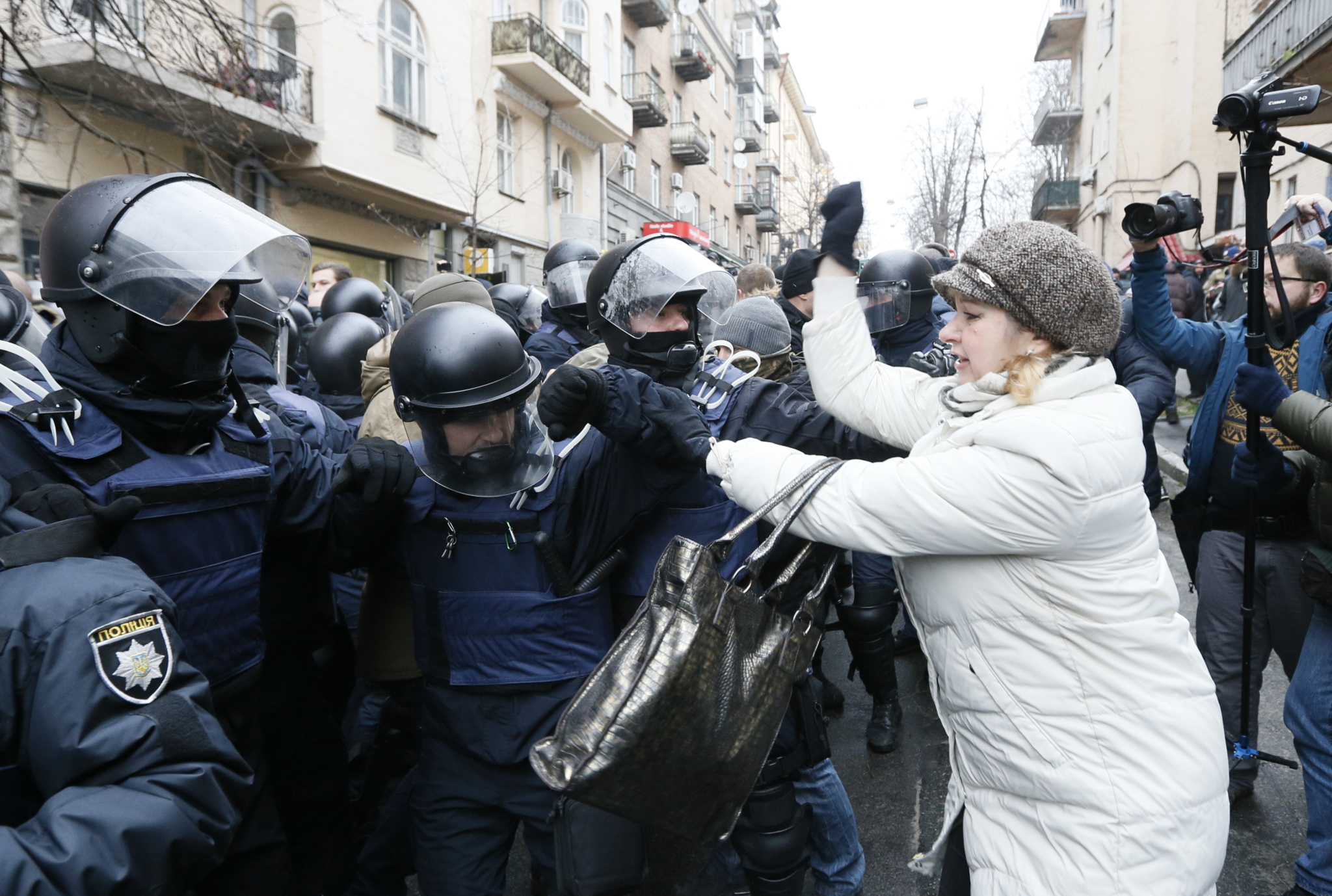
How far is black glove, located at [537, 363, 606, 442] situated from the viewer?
1829 mm

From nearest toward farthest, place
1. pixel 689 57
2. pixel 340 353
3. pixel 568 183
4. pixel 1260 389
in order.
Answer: pixel 1260 389
pixel 340 353
pixel 568 183
pixel 689 57

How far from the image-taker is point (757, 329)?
3420mm

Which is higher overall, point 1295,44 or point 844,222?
point 1295,44

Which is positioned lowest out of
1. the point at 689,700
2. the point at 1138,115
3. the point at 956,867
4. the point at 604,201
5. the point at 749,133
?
the point at 956,867

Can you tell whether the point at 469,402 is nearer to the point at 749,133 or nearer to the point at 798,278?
the point at 798,278

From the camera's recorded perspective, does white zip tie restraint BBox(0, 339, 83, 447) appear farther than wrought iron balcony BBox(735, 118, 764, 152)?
No

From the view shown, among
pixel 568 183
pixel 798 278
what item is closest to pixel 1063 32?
pixel 568 183

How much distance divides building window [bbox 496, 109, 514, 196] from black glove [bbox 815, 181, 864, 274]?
49.7 feet

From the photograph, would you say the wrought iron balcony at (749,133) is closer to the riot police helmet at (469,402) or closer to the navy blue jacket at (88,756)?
the riot police helmet at (469,402)

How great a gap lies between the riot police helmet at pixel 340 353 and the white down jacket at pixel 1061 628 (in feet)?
8.30

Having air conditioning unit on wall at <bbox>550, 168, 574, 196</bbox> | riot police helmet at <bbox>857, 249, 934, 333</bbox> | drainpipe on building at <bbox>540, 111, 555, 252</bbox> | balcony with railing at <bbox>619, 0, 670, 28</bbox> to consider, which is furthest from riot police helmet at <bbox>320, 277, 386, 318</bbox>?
balcony with railing at <bbox>619, 0, 670, 28</bbox>

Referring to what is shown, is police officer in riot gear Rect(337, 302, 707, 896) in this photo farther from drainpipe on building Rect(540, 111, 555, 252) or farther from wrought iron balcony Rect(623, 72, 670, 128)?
wrought iron balcony Rect(623, 72, 670, 128)

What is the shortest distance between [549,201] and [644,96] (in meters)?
6.26

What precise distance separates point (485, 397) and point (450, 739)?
2.75 feet
